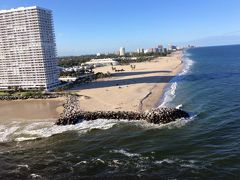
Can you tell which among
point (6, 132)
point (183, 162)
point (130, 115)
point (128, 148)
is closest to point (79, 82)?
point (130, 115)

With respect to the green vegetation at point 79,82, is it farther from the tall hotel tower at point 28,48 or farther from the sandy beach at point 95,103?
the sandy beach at point 95,103

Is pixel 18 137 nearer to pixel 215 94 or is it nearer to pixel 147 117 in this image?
pixel 147 117

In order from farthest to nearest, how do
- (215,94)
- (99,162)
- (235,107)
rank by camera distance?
1. (215,94)
2. (235,107)
3. (99,162)

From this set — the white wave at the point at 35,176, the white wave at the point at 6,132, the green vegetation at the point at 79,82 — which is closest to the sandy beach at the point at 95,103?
the white wave at the point at 6,132

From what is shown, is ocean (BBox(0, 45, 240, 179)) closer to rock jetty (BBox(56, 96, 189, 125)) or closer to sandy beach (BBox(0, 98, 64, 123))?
rock jetty (BBox(56, 96, 189, 125))

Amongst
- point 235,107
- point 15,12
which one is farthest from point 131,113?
point 15,12

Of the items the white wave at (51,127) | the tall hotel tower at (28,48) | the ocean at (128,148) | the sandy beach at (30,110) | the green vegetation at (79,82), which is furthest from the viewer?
the green vegetation at (79,82)
